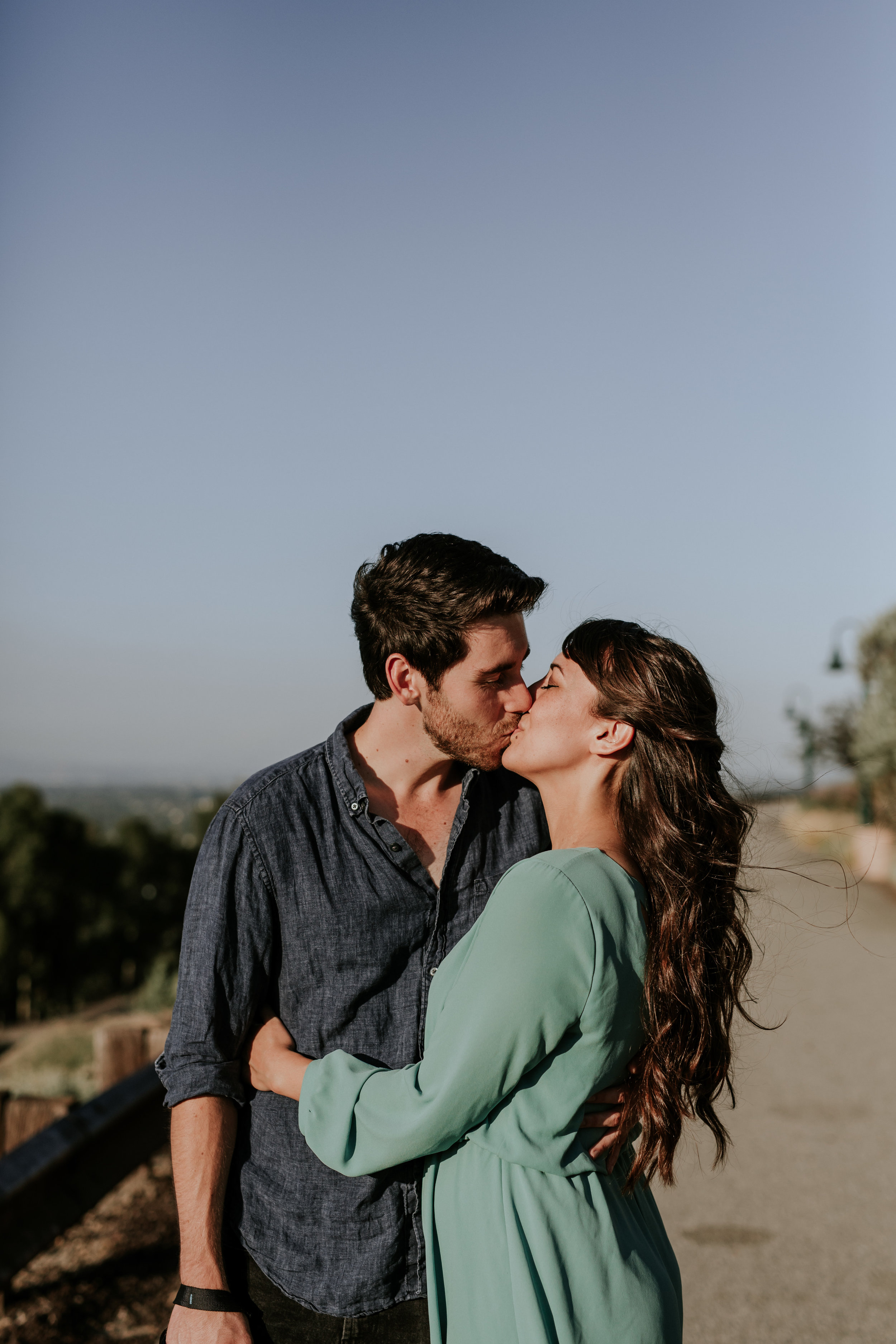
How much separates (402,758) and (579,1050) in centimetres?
92

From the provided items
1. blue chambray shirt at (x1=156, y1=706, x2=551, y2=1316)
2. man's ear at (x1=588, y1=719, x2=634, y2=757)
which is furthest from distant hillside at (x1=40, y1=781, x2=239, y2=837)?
man's ear at (x1=588, y1=719, x2=634, y2=757)

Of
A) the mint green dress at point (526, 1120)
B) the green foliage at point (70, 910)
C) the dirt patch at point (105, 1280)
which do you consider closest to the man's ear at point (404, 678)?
the mint green dress at point (526, 1120)

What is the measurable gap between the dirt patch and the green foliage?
12.1 m

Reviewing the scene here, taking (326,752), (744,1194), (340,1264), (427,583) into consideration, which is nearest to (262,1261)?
(340,1264)

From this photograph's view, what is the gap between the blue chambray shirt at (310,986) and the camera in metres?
2.21

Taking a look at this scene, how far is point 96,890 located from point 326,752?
15632 mm

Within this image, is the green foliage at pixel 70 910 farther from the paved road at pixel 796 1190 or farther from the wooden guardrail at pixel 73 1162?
the wooden guardrail at pixel 73 1162

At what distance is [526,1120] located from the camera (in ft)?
6.42

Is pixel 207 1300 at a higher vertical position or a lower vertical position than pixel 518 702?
lower

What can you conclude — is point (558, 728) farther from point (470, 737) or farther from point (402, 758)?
point (402, 758)

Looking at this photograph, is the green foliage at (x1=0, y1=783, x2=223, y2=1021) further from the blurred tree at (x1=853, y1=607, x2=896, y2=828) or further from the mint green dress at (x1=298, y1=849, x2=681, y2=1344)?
the mint green dress at (x1=298, y1=849, x2=681, y2=1344)

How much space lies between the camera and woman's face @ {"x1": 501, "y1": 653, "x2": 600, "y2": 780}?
92.3 inches

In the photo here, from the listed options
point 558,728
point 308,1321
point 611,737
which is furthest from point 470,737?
point 308,1321

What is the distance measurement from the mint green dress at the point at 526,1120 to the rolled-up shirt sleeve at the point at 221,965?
10.1 inches
